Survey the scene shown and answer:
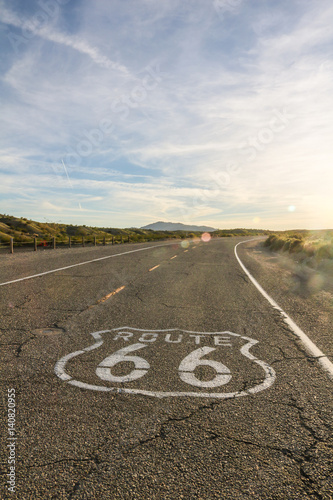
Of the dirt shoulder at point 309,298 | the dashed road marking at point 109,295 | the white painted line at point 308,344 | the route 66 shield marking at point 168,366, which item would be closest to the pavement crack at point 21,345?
the route 66 shield marking at point 168,366

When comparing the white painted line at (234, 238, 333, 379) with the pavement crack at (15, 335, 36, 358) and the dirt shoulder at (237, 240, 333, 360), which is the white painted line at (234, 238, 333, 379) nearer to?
the dirt shoulder at (237, 240, 333, 360)

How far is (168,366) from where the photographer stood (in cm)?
432

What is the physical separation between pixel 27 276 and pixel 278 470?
10885mm

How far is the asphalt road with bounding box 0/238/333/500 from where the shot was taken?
7.73 ft

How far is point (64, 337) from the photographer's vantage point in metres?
5.45

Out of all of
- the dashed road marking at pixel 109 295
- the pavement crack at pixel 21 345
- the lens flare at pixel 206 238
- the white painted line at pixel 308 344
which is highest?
the lens flare at pixel 206 238

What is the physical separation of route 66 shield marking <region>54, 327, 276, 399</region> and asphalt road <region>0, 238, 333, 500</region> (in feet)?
0.07

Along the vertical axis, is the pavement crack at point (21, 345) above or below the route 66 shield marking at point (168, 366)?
below

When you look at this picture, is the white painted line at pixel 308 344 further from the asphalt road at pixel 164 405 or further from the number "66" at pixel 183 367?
the number "66" at pixel 183 367

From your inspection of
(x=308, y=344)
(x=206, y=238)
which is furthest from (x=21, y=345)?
(x=206, y=238)

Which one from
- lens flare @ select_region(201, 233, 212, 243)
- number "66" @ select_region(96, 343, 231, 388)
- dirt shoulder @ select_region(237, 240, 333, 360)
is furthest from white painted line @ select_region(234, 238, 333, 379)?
lens flare @ select_region(201, 233, 212, 243)

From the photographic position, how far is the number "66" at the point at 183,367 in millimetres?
3918

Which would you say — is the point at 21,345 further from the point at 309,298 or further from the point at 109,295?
the point at 309,298

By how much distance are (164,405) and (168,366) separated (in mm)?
990
